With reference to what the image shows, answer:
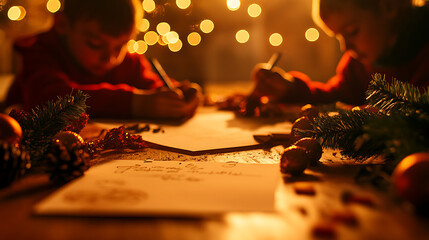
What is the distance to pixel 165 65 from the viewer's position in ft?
9.41

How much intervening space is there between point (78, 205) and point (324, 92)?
3.66 ft

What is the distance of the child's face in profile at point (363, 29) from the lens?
0.98 metres

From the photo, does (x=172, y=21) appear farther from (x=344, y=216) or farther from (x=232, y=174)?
(x=344, y=216)

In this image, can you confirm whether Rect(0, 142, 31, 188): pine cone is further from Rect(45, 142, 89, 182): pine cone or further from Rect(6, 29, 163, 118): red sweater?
Rect(6, 29, 163, 118): red sweater

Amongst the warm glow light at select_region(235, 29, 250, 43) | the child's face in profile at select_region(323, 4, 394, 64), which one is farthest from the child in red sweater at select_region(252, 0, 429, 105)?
the warm glow light at select_region(235, 29, 250, 43)

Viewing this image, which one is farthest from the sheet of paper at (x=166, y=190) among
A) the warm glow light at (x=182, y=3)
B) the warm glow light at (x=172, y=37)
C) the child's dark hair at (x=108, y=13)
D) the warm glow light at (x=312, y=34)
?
the warm glow light at (x=312, y=34)

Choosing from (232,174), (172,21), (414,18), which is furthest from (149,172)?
(172,21)

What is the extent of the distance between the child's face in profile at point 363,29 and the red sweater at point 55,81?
0.63 meters

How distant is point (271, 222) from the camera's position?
30 cm

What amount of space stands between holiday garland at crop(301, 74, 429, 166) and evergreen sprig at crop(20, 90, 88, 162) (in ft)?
1.23

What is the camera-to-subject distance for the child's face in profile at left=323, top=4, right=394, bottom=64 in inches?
38.7

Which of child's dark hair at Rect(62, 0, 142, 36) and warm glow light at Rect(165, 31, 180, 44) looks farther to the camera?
warm glow light at Rect(165, 31, 180, 44)

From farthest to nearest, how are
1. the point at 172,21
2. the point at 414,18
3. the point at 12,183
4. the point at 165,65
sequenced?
1. the point at 165,65
2. the point at 172,21
3. the point at 414,18
4. the point at 12,183

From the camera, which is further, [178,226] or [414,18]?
[414,18]
